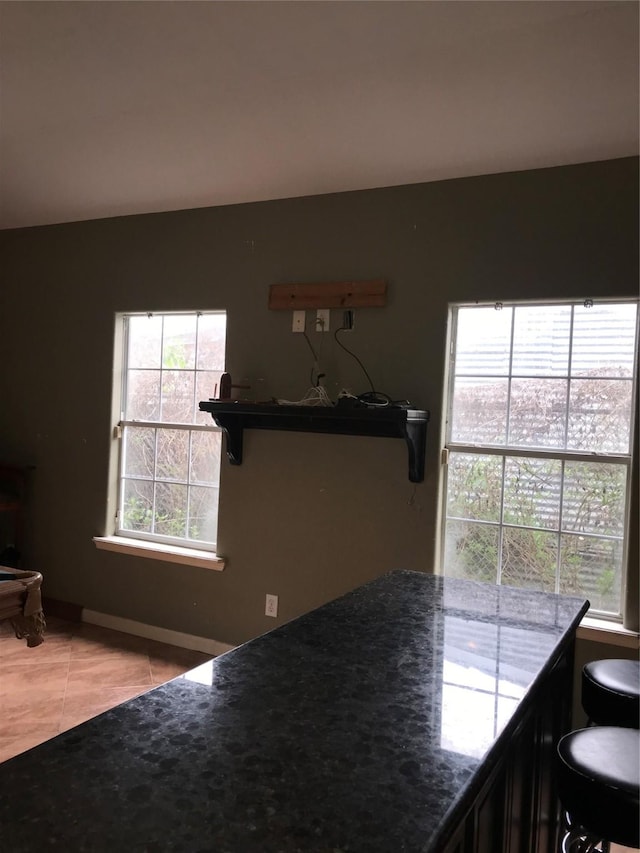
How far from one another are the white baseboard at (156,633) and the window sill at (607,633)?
1.91m

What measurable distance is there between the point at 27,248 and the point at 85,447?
146 centimetres

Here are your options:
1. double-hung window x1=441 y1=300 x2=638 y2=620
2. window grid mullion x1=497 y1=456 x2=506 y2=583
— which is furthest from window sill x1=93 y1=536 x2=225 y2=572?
window grid mullion x1=497 y1=456 x2=506 y2=583

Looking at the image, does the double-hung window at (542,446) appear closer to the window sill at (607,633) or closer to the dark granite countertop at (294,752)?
the window sill at (607,633)


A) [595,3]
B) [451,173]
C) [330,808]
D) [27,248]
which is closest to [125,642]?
[27,248]

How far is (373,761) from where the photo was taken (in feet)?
3.05

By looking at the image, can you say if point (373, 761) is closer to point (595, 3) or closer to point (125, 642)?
point (595, 3)

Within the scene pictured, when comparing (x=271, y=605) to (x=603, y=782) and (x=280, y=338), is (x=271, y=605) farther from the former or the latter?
(x=603, y=782)

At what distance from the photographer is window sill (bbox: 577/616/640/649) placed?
271cm

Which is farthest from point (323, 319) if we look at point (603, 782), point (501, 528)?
point (603, 782)

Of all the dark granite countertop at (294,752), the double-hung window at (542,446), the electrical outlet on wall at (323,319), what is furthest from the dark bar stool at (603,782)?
the electrical outlet on wall at (323,319)

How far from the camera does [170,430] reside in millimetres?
4055

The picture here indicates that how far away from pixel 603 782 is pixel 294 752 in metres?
0.70

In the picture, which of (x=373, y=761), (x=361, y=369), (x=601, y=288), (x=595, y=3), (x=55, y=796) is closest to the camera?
(x=55, y=796)

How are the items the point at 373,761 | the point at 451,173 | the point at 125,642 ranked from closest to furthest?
the point at 373,761, the point at 451,173, the point at 125,642
